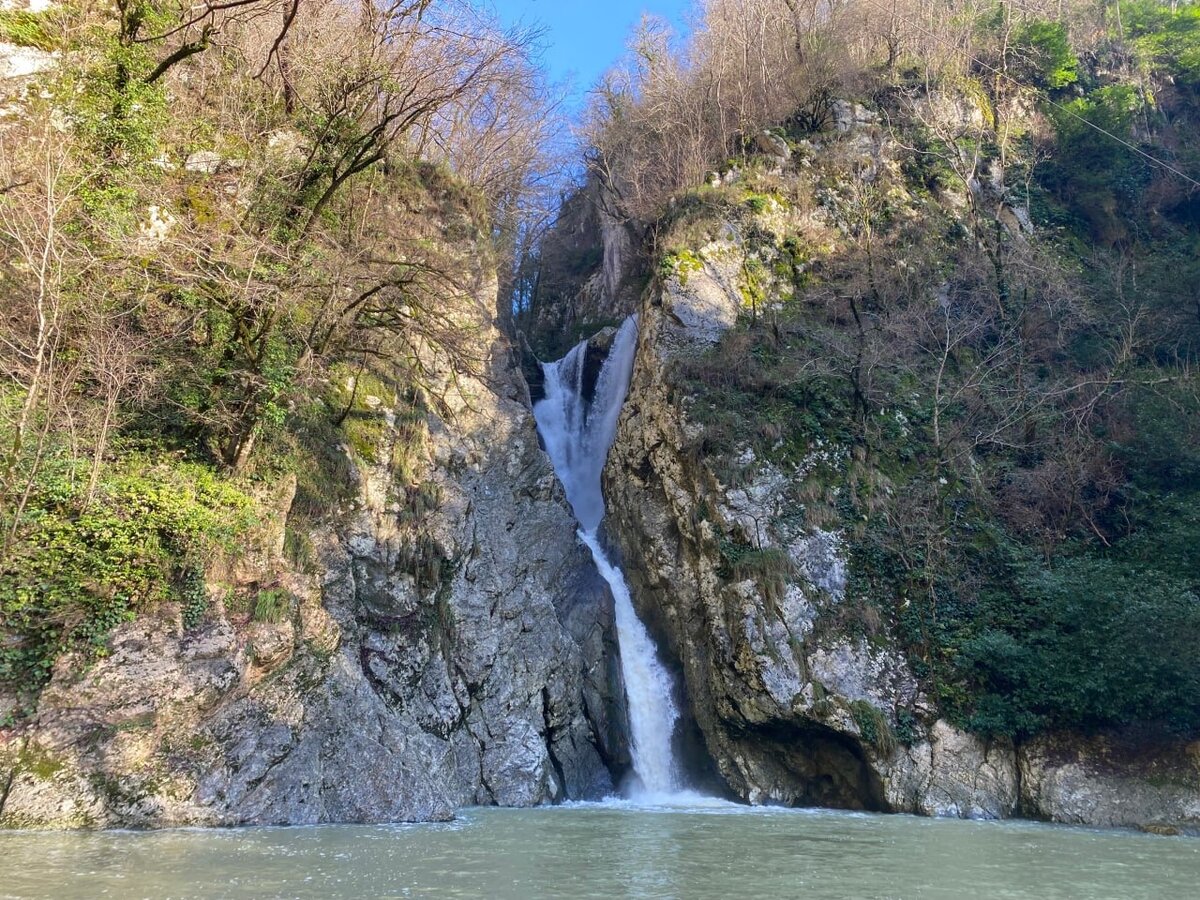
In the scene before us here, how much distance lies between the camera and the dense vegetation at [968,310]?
42.2ft

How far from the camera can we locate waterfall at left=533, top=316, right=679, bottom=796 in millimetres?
14258

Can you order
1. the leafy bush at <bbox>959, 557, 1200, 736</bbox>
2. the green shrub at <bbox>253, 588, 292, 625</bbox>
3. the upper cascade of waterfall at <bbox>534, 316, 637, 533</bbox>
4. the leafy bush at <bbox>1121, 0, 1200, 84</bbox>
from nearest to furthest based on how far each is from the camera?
the green shrub at <bbox>253, 588, 292, 625</bbox>
the leafy bush at <bbox>959, 557, 1200, 736</bbox>
the upper cascade of waterfall at <bbox>534, 316, 637, 533</bbox>
the leafy bush at <bbox>1121, 0, 1200, 84</bbox>

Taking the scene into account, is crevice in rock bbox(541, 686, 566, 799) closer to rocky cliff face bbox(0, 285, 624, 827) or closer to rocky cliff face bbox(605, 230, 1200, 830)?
rocky cliff face bbox(0, 285, 624, 827)

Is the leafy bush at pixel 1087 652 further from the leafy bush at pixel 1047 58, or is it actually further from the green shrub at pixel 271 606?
the leafy bush at pixel 1047 58

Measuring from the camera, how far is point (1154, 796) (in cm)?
1104

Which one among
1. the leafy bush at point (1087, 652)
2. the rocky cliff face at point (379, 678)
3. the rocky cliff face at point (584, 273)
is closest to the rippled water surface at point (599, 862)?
the rocky cliff face at point (379, 678)

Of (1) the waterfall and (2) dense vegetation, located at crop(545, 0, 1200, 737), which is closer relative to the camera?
(2) dense vegetation, located at crop(545, 0, 1200, 737)

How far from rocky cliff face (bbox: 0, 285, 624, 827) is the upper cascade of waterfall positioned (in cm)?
213

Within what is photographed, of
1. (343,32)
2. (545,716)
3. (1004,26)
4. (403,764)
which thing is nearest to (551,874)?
(403,764)

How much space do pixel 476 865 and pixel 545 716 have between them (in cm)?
645

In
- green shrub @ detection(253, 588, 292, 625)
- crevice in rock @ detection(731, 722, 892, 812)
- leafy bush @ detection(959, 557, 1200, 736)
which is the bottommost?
crevice in rock @ detection(731, 722, 892, 812)

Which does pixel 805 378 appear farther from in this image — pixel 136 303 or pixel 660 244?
pixel 136 303

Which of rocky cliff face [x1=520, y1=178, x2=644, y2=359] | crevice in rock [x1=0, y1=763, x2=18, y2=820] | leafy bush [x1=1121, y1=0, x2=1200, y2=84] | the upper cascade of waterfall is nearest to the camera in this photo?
crevice in rock [x1=0, y1=763, x2=18, y2=820]

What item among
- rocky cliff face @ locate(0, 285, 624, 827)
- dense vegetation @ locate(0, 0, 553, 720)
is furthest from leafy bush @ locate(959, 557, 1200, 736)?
dense vegetation @ locate(0, 0, 553, 720)
